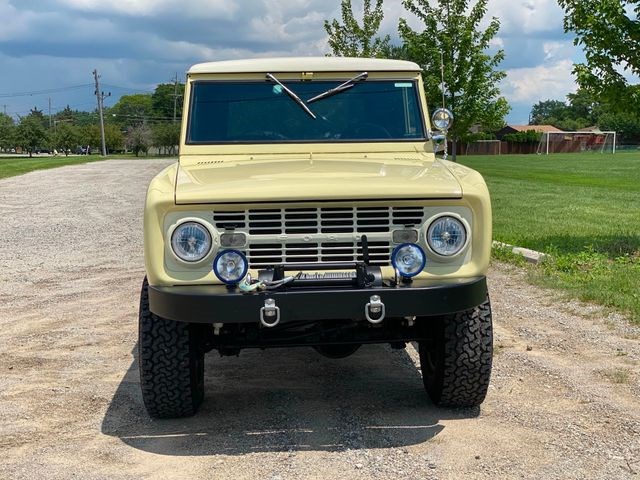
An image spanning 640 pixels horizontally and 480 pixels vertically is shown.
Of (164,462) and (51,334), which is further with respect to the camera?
(51,334)

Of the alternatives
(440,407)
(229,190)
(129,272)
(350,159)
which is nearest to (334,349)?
(440,407)

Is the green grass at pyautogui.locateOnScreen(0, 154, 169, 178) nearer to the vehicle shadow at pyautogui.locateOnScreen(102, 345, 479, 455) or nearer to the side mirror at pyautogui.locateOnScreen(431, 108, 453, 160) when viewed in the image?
the vehicle shadow at pyautogui.locateOnScreen(102, 345, 479, 455)

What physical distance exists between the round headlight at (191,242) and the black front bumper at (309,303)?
0.62ft

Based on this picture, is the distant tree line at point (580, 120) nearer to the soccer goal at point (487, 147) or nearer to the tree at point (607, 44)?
the soccer goal at point (487, 147)

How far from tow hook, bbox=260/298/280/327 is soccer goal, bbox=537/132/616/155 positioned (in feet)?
235

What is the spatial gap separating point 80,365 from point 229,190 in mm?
2350

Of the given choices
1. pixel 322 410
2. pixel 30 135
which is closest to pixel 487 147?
pixel 30 135

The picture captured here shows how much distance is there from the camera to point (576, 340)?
19.2ft

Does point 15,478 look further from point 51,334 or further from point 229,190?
point 51,334

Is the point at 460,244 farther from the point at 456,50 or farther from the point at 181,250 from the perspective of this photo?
the point at 456,50

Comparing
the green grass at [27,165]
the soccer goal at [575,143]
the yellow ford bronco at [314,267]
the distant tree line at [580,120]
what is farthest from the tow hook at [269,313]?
the soccer goal at [575,143]

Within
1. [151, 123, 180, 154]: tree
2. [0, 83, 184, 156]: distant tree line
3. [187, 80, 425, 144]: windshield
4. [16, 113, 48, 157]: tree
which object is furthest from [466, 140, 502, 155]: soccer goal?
[187, 80, 425, 144]: windshield

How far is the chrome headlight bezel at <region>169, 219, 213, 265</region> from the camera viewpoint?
3.73m

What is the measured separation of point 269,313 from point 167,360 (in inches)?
32.3
